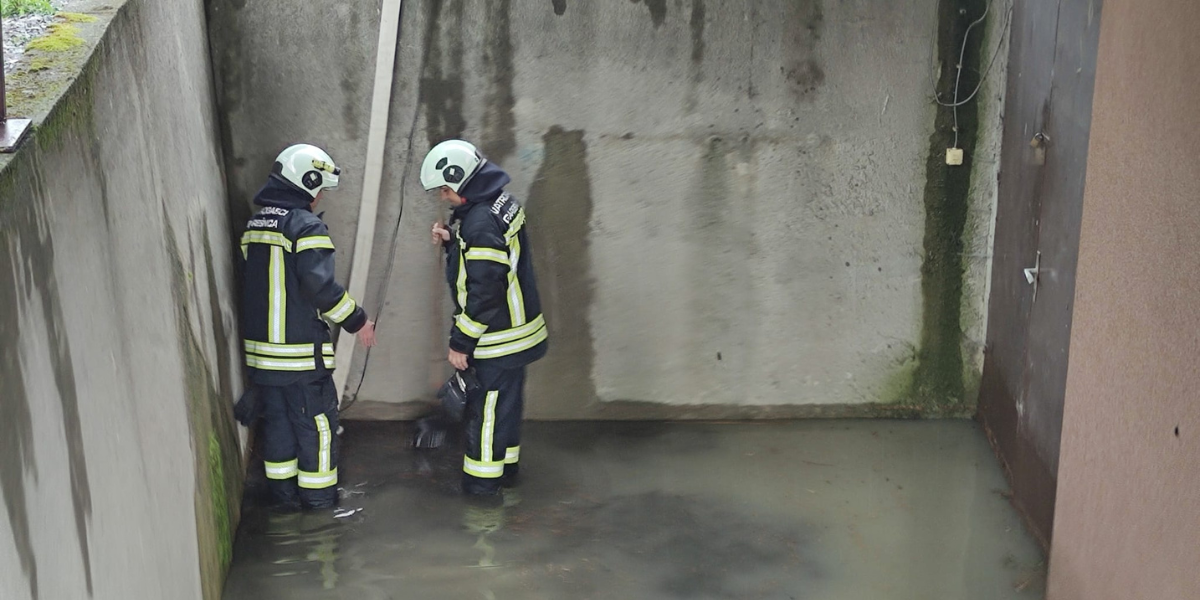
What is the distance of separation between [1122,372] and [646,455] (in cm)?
281

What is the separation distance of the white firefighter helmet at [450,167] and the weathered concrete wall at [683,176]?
0.58 m

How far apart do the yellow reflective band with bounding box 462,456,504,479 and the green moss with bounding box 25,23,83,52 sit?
2889 mm

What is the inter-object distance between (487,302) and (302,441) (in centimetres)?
109

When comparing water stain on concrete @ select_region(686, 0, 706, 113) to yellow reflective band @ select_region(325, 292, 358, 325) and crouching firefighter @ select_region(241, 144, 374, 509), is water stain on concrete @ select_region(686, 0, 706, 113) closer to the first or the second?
crouching firefighter @ select_region(241, 144, 374, 509)

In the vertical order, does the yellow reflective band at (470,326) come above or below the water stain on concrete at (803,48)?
below

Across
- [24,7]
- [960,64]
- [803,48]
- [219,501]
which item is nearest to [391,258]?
[219,501]

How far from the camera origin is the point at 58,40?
11.4 feet

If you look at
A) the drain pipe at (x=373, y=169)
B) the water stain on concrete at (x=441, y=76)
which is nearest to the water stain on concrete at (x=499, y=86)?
the water stain on concrete at (x=441, y=76)

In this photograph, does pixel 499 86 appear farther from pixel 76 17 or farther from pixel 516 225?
pixel 76 17

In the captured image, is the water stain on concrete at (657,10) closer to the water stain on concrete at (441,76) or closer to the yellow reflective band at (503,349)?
the water stain on concrete at (441,76)

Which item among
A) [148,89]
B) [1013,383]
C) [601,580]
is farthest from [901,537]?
[148,89]

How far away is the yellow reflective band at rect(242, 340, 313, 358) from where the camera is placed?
5395mm

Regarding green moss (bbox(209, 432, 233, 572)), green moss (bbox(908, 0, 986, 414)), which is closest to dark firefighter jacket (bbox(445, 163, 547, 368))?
green moss (bbox(209, 432, 233, 572))

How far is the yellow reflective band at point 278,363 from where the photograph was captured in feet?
17.7
